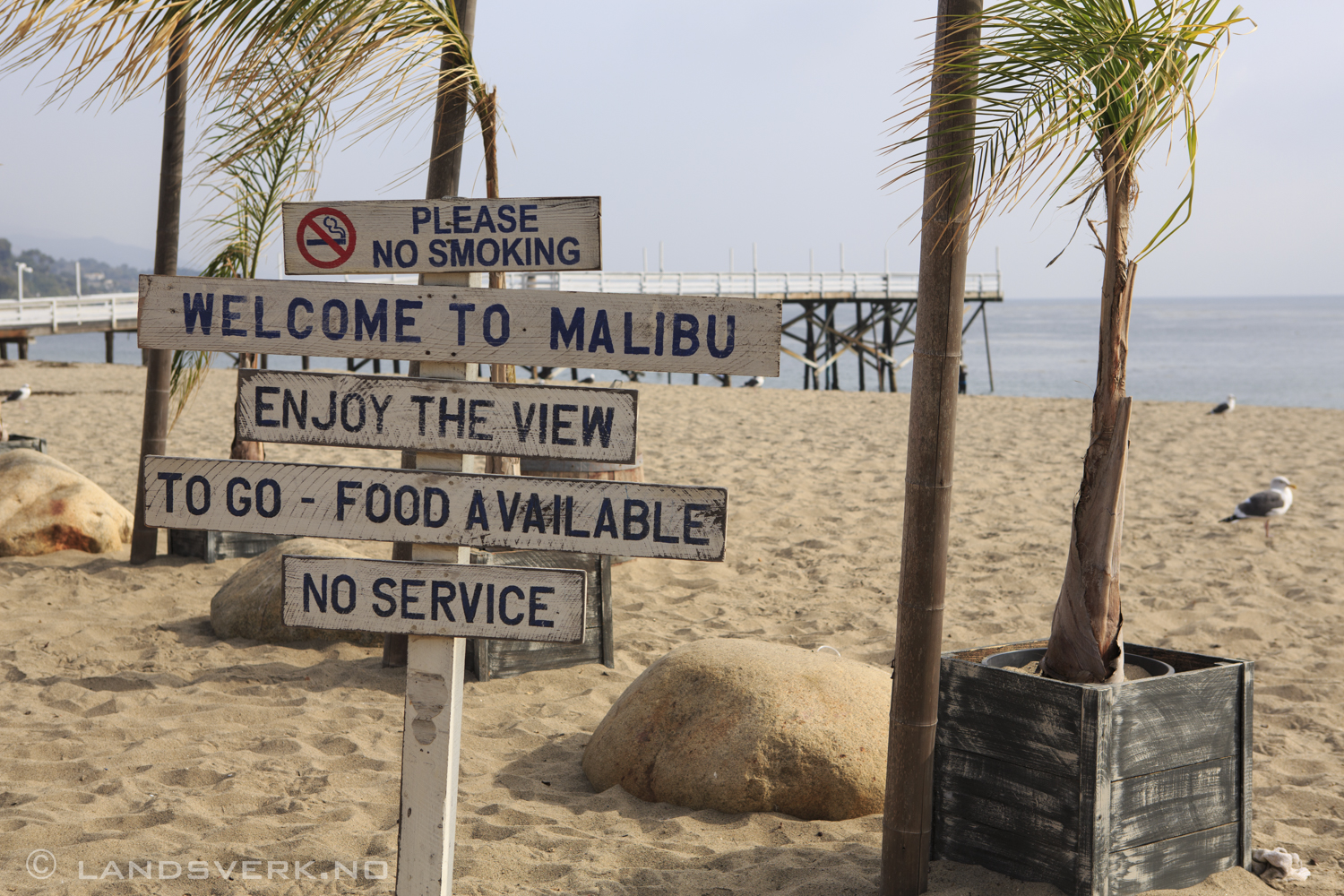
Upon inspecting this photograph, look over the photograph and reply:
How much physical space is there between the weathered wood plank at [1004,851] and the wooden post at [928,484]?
15 centimetres

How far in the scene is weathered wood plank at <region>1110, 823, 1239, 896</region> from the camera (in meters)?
2.51

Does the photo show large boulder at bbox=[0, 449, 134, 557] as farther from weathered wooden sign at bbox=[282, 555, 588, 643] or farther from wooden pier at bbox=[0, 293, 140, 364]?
wooden pier at bbox=[0, 293, 140, 364]

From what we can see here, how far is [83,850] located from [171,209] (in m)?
4.39

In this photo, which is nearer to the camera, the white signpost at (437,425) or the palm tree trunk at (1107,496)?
the white signpost at (437,425)

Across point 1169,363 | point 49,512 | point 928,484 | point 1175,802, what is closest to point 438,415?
point 928,484

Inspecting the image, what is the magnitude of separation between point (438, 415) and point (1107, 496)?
5.61 feet

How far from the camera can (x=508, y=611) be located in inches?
89.4

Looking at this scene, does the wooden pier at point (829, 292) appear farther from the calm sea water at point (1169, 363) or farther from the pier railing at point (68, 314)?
the pier railing at point (68, 314)

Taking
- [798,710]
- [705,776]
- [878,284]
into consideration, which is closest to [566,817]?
[705,776]

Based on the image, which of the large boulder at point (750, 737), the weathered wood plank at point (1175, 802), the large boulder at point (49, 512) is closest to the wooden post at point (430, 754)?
the large boulder at point (750, 737)

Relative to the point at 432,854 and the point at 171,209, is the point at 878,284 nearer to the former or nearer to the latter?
the point at 171,209

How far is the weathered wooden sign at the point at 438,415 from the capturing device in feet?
7.27

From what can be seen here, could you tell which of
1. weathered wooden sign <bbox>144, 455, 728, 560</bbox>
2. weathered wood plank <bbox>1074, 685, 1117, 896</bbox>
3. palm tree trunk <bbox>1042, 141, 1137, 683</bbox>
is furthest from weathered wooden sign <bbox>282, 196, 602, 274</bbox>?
weathered wood plank <bbox>1074, 685, 1117, 896</bbox>

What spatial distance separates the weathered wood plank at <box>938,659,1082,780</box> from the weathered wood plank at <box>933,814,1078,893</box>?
0.21 metres
